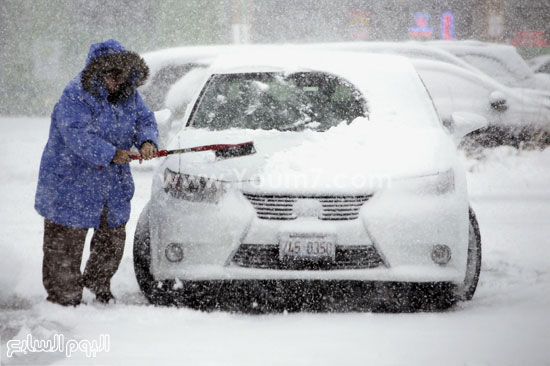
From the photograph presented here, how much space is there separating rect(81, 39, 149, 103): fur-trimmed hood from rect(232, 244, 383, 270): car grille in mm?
1125

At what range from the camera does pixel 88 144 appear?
13.1 ft

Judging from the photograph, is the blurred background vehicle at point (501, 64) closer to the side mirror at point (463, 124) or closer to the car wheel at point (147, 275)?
the side mirror at point (463, 124)

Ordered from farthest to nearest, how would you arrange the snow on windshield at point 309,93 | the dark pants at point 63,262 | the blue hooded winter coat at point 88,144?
the snow on windshield at point 309,93 → the dark pants at point 63,262 → the blue hooded winter coat at point 88,144

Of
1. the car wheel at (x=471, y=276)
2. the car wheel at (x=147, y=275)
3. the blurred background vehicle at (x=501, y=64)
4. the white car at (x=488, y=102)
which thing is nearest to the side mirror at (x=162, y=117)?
the car wheel at (x=147, y=275)

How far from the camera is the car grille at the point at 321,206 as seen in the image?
4098 mm

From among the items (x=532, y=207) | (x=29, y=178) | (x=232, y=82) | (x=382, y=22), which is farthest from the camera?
(x=382, y=22)

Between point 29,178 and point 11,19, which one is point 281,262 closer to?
point 29,178

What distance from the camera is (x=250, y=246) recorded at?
13.7 feet

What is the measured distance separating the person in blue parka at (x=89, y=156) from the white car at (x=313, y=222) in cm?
25

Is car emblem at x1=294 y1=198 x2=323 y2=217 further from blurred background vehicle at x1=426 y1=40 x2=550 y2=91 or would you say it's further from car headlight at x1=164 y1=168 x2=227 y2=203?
blurred background vehicle at x1=426 y1=40 x2=550 y2=91

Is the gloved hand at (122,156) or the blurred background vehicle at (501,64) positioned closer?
the gloved hand at (122,156)

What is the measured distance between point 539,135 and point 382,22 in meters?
19.0

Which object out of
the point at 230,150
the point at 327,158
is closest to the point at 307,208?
the point at 327,158

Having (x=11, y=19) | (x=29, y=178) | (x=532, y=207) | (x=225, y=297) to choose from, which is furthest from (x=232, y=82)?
(x=11, y=19)
